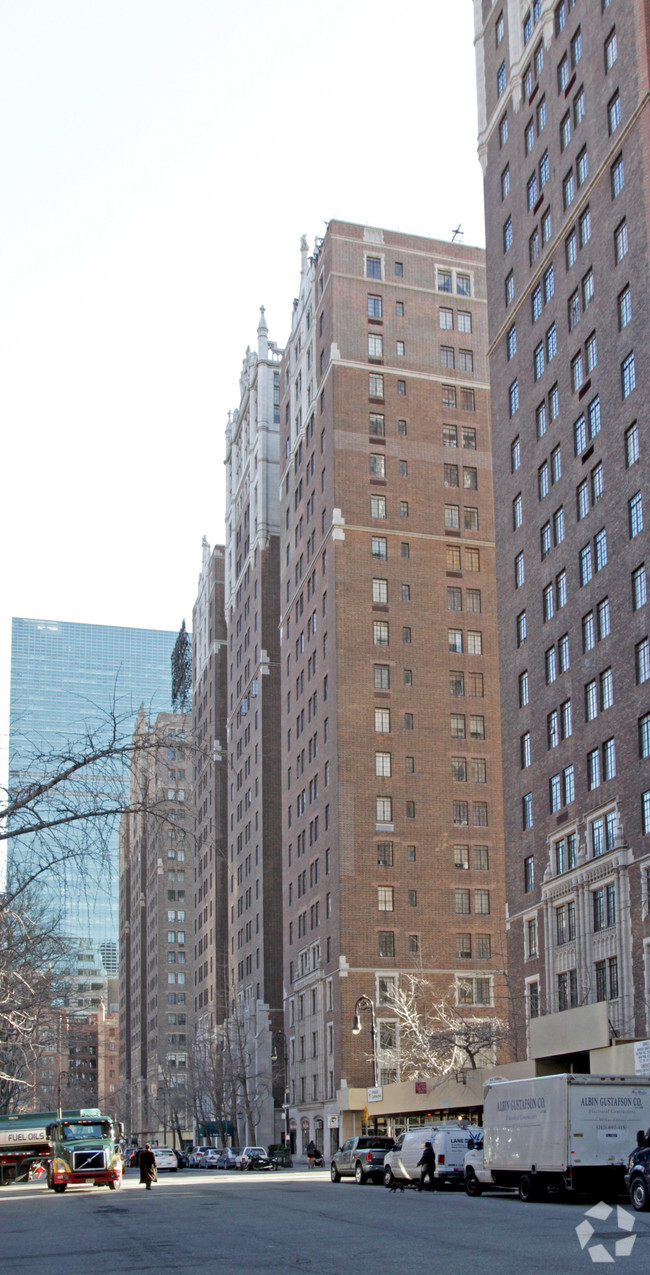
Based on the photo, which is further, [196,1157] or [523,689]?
[196,1157]

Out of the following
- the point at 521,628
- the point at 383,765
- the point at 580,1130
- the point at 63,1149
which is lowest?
the point at 63,1149

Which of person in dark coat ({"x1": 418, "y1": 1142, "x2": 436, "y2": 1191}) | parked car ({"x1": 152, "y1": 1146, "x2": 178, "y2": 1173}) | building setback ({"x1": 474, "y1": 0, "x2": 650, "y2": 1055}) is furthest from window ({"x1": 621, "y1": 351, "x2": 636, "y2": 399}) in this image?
parked car ({"x1": 152, "y1": 1146, "x2": 178, "y2": 1173})

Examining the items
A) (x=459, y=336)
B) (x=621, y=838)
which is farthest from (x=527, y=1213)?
(x=459, y=336)

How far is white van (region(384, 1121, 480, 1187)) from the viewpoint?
39.2 m

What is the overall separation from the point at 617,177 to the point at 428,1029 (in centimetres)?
4820

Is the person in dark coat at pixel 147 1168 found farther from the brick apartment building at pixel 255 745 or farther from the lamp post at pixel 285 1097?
the brick apartment building at pixel 255 745

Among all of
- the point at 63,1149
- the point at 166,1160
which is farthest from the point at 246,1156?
the point at 63,1149

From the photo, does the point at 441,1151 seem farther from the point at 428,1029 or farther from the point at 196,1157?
the point at 196,1157

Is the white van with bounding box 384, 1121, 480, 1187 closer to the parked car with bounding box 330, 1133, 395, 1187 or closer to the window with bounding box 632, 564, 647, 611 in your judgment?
the parked car with bounding box 330, 1133, 395, 1187

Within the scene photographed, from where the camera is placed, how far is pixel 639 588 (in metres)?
50.9

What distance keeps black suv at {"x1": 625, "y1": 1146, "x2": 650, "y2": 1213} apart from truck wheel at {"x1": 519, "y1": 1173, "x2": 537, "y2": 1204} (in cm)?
479

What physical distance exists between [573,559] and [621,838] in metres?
12.8

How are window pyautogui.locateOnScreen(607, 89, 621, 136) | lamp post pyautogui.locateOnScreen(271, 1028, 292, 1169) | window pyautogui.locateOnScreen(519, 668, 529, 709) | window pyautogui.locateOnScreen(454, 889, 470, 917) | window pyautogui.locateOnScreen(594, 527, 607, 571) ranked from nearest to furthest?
window pyautogui.locateOnScreen(594, 527, 607, 571), window pyautogui.locateOnScreen(607, 89, 621, 136), window pyautogui.locateOnScreen(519, 668, 529, 709), window pyautogui.locateOnScreen(454, 889, 470, 917), lamp post pyautogui.locateOnScreen(271, 1028, 292, 1169)

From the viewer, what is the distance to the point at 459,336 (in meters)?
101
